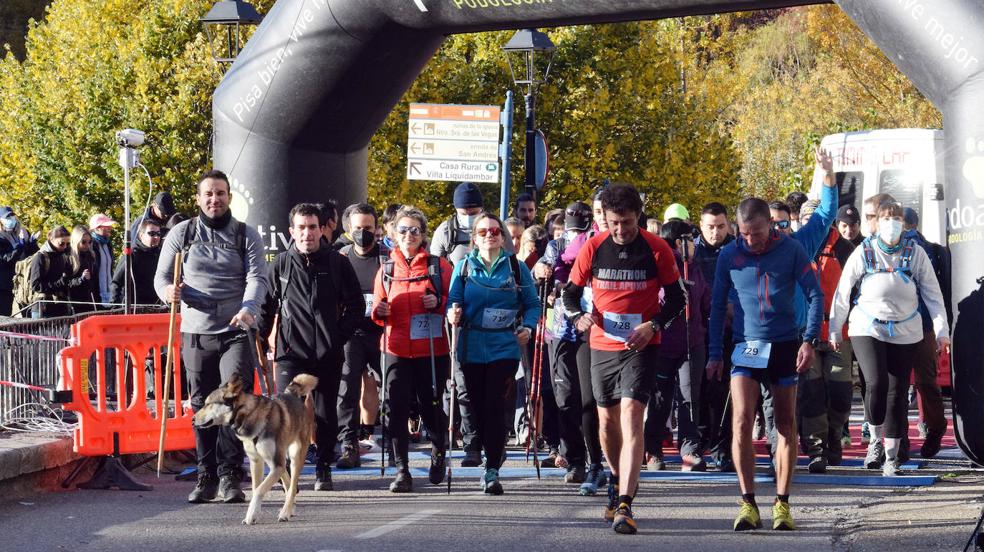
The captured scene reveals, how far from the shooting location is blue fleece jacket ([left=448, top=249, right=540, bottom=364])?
9789 millimetres

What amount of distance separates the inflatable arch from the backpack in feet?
14.2

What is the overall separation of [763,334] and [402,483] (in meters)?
2.74

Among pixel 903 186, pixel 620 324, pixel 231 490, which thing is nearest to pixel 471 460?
pixel 231 490

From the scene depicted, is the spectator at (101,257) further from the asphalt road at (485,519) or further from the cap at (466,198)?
the asphalt road at (485,519)

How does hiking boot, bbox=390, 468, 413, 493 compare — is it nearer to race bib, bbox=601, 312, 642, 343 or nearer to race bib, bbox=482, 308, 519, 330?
race bib, bbox=482, 308, 519, 330

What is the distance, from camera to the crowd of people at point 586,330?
8.46 m

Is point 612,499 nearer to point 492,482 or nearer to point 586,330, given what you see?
point 586,330

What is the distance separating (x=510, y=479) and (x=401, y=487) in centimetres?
96

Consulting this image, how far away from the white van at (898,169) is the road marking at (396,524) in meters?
11.1

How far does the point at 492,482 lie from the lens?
973cm

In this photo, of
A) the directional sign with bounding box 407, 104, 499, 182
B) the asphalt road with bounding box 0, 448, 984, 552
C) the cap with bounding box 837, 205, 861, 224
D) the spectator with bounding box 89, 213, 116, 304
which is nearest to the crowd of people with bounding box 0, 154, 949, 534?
the asphalt road with bounding box 0, 448, 984, 552

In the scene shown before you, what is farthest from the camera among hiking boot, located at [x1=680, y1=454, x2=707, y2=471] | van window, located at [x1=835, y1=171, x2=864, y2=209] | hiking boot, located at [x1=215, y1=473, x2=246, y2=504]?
van window, located at [x1=835, y1=171, x2=864, y2=209]

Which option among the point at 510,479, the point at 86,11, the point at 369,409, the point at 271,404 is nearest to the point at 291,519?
Answer: the point at 271,404

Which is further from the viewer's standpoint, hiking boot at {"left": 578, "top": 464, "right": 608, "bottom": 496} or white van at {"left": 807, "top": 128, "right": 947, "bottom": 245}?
white van at {"left": 807, "top": 128, "right": 947, "bottom": 245}
